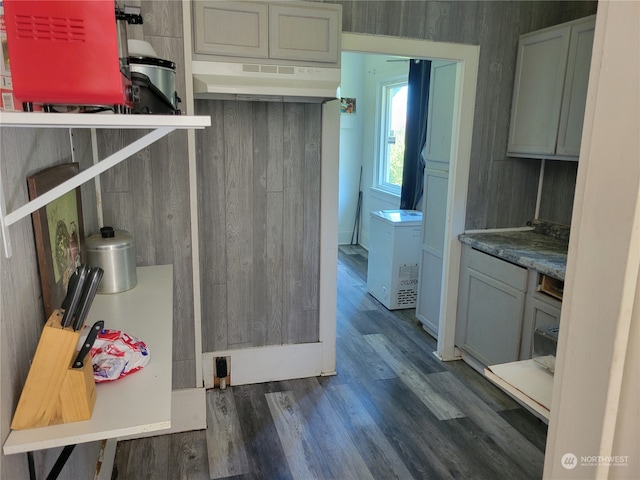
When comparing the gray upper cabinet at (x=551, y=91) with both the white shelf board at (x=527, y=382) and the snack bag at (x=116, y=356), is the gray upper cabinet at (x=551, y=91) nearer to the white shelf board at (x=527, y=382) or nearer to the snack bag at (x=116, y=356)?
the white shelf board at (x=527, y=382)

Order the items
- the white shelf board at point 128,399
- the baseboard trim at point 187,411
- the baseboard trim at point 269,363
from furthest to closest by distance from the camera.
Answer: the baseboard trim at point 269,363 → the baseboard trim at point 187,411 → the white shelf board at point 128,399

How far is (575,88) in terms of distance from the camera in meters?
2.71

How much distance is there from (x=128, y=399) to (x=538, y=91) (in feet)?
9.61

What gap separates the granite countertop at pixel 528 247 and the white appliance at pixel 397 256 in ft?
3.08

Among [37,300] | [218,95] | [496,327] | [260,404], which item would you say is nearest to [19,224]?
[37,300]

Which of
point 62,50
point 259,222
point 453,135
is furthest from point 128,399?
point 453,135

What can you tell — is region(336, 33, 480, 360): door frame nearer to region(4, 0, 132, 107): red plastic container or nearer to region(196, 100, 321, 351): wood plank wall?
region(196, 100, 321, 351): wood plank wall

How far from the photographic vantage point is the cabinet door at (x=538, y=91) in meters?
2.81

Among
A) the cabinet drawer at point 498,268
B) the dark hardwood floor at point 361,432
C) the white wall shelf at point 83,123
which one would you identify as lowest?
the dark hardwood floor at point 361,432

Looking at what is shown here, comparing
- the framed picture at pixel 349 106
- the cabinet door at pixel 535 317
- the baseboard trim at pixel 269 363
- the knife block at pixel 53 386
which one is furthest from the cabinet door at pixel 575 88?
the framed picture at pixel 349 106

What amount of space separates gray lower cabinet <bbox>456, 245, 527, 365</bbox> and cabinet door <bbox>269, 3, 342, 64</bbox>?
1.60 metres

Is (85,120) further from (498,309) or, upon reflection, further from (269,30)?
(498,309)

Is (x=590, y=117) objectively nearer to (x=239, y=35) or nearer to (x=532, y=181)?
(x=239, y=35)

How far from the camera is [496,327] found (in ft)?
9.78
